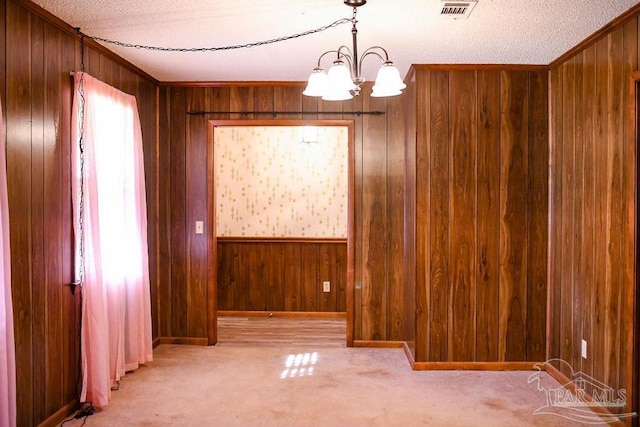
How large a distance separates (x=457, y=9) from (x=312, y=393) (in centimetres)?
261

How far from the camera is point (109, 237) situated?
355 cm

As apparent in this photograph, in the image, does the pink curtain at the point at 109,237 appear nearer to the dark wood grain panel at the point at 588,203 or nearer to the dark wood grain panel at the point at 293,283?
the dark wood grain panel at the point at 293,283

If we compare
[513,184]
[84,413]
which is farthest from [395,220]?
[84,413]

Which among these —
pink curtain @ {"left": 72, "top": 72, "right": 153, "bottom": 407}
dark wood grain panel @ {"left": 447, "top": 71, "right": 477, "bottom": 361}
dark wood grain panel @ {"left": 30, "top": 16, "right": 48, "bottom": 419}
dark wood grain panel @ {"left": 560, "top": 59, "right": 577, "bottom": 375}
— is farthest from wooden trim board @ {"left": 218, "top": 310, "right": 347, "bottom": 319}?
dark wood grain panel @ {"left": 30, "top": 16, "right": 48, "bottom": 419}

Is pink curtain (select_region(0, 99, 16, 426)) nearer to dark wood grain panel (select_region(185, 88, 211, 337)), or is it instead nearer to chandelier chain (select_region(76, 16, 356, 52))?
chandelier chain (select_region(76, 16, 356, 52))

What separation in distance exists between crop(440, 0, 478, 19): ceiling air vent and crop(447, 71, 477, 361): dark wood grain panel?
1.18 meters

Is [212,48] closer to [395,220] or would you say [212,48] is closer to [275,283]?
[395,220]

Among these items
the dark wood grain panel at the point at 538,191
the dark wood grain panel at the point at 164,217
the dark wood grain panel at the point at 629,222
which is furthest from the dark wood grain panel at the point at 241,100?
the dark wood grain panel at the point at 629,222

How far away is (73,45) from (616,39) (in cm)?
335

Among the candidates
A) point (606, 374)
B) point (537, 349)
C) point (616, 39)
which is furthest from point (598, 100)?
point (537, 349)

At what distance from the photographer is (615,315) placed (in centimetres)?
310

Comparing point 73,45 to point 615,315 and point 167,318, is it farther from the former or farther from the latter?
point 615,315

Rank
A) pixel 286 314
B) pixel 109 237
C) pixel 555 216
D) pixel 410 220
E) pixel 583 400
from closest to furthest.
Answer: pixel 583 400, pixel 109 237, pixel 555 216, pixel 410 220, pixel 286 314

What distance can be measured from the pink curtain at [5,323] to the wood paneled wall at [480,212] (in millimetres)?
2774
